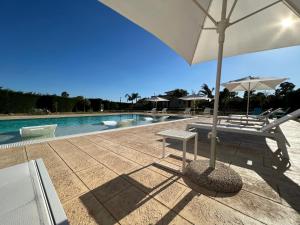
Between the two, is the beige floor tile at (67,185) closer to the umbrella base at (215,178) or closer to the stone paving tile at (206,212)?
the stone paving tile at (206,212)

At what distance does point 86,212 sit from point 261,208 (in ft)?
6.32

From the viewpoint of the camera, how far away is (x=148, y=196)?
1677 mm

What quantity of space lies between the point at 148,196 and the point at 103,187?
0.64m

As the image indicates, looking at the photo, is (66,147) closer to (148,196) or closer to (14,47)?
(148,196)

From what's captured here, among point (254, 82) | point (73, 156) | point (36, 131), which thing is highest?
point (254, 82)

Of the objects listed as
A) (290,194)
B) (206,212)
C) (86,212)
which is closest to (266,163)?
(290,194)

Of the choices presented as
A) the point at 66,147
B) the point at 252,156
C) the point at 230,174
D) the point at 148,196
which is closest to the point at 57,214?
the point at 148,196

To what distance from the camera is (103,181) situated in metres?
1.97

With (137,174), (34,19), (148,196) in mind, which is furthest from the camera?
(34,19)

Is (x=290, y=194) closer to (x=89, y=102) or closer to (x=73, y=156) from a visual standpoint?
(x=73, y=156)

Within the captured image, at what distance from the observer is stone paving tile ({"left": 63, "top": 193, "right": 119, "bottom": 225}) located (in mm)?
1315

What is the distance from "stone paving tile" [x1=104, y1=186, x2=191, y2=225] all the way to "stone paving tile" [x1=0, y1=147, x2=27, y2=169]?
2.28 m

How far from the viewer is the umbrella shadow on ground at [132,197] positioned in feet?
4.60

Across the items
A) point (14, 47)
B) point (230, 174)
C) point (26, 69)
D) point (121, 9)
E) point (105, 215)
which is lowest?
point (105, 215)
